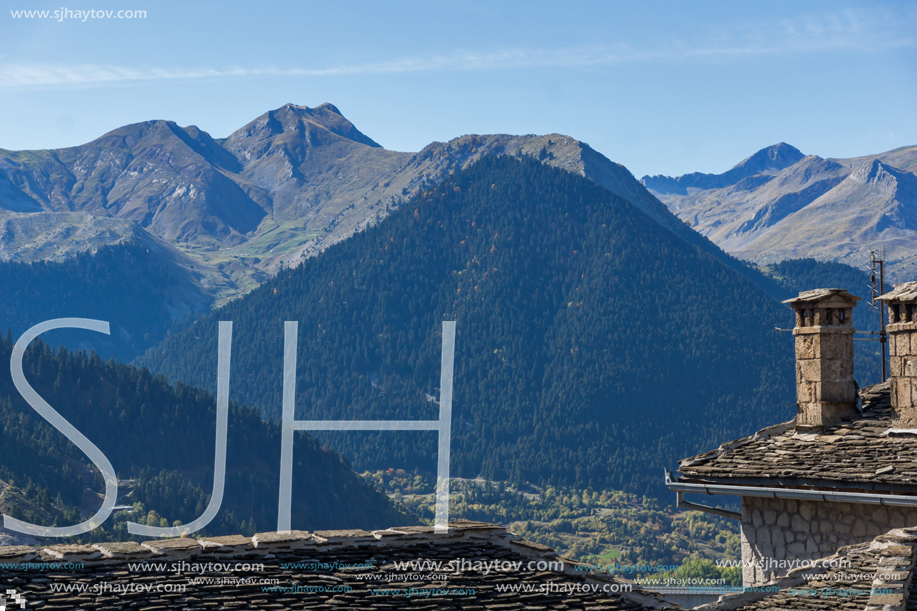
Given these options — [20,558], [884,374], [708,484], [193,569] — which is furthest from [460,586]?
[884,374]

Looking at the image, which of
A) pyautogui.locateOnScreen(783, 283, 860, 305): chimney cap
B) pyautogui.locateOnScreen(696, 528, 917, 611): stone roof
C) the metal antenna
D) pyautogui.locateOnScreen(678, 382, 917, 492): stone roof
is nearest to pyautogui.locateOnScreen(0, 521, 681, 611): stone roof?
pyautogui.locateOnScreen(696, 528, 917, 611): stone roof

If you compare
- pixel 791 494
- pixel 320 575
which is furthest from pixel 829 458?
pixel 320 575

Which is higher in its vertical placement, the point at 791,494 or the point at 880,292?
the point at 880,292

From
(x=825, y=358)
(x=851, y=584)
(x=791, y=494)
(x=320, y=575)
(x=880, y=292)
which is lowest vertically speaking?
(x=851, y=584)

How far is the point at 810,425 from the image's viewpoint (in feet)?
72.2

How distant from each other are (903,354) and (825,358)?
162 centimetres

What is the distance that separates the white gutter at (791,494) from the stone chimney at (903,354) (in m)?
2.52

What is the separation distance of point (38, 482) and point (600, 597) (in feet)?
636

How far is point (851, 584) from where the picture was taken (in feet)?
52.2

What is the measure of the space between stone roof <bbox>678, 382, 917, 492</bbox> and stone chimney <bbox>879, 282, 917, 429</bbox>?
386 mm

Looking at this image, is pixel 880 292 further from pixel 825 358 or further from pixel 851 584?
pixel 851 584

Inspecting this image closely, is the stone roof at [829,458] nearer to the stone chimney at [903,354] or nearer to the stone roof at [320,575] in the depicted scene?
the stone chimney at [903,354]

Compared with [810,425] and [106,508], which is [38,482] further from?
[810,425]

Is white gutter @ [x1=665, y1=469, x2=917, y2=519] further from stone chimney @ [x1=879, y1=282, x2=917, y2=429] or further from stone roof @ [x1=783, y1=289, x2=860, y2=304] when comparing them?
stone roof @ [x1=783, y1=289, x2=860, y2=304]
